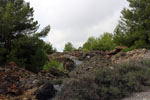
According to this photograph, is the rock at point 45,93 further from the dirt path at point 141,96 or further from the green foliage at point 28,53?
the green foliage at point 28,53

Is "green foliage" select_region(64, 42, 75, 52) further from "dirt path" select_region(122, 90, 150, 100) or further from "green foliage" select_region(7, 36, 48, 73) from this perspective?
"dirt path" select_region(122, 90, 150, 100)

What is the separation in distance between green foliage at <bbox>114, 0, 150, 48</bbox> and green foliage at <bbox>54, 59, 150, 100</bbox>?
41.9 ft

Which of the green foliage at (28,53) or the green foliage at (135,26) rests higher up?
the green foliage at (135,26)

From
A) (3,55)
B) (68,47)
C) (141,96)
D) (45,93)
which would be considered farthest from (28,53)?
(68,47)

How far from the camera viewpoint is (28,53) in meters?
Result: 11.9

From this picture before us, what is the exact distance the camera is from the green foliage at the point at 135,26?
18.1 metres

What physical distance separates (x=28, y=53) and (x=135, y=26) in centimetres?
1234

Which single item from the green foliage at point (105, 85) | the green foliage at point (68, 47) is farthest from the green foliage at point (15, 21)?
the green foliage at point (68, 47)

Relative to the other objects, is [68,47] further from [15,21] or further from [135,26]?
[15,21]

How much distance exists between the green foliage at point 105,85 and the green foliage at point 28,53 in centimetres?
635

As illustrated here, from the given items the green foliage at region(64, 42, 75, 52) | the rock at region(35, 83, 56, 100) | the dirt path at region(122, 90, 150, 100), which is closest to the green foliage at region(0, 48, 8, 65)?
the rock at region(35, 83, 56, 100)

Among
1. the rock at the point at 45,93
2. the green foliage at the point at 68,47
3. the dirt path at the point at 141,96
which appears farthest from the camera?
the green foliage at the point at 68,47

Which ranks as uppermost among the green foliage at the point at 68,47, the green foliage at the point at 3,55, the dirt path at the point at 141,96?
the green foliage at the point at 68,47

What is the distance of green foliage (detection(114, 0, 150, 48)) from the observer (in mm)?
18109
